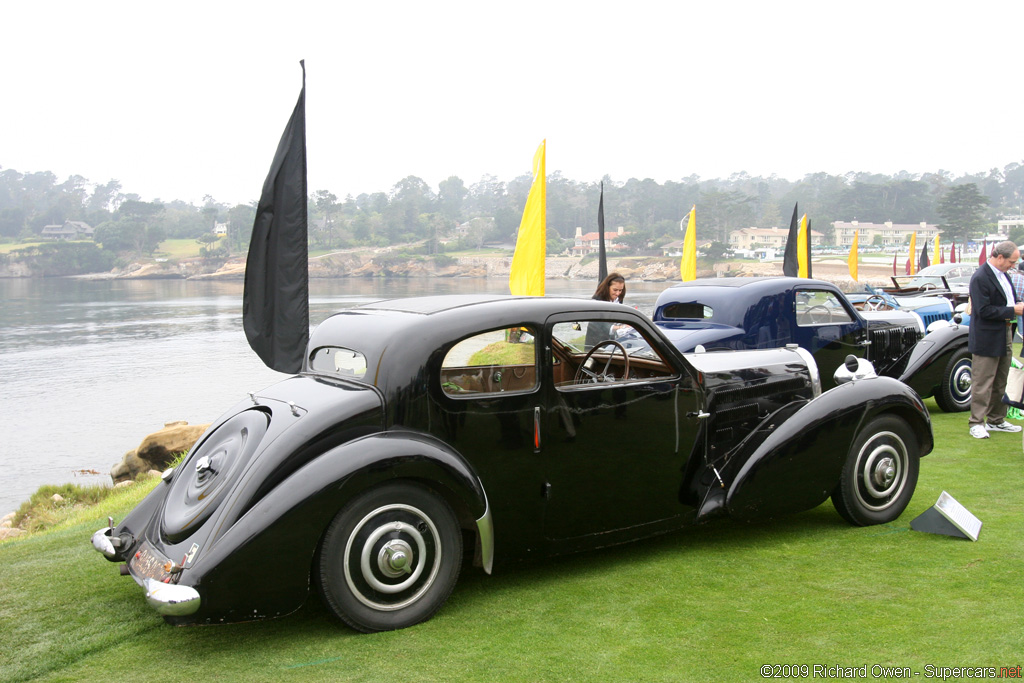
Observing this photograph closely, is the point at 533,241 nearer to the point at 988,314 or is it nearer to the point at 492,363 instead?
the point at 988,314

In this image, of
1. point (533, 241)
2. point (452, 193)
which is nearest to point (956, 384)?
point (533, 241)

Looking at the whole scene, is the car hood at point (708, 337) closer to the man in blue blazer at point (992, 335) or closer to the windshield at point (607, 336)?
the man in blue blazer at point (992, 335)

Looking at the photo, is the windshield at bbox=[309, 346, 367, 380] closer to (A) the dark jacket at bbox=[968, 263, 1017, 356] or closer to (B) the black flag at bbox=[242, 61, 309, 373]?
(B) the black flag at bbox=[242, 61, 309, 373]

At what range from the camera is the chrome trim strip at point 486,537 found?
378 cm

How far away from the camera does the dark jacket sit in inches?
283

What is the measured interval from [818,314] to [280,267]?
630cm

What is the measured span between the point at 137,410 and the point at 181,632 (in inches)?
953

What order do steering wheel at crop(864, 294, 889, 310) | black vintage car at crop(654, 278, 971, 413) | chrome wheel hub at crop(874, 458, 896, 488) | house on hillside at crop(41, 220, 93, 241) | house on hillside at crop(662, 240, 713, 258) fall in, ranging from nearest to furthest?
chrome wheel hub at crop(874, 458, 896, 488)
black vintage car at crop(654, 278, 971, 413)
steering wheel at crop(864, 294, 889, 310)
house on hillside at crop(662, 240, 713, 258)
house on hillside at crop(41, 220, 93, 241)

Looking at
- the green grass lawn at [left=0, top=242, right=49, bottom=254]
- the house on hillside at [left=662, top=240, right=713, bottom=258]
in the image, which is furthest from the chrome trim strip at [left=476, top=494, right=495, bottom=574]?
the green grass lawn at [left=0, top=242, right=49, bottom=254]

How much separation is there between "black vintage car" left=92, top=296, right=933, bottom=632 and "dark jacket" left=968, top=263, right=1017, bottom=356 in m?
2.74

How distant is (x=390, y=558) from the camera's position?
3541mm

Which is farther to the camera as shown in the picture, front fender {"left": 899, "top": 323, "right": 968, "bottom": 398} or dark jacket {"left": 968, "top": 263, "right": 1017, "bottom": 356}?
front fender {"left": 899, "top": 323, "right": 968, "bottom": 398}

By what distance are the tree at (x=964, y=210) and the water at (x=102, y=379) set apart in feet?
244

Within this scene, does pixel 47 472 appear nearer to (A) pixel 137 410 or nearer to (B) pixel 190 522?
(A) pixel 137 410
